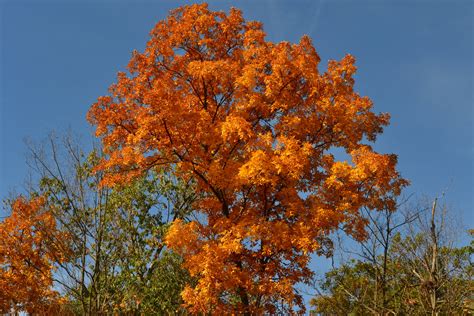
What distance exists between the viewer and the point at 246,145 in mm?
11789

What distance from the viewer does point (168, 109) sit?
11.7 metres

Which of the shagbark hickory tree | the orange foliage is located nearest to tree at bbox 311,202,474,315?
the shagbark hickory tree

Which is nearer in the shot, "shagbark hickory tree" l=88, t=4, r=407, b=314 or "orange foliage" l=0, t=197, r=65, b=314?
"shagbark hickory tree" l=88, t=4, r=407, b=314

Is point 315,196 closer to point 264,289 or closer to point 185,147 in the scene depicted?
point 264,289

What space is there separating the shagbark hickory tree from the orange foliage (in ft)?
22.8

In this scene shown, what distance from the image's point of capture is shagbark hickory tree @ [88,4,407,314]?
456 inches

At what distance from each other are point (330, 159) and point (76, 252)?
8.45m

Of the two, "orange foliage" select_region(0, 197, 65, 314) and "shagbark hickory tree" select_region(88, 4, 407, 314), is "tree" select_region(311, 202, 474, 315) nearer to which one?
"shagbark hickory tree" select_region(88, 4, 407, 314)

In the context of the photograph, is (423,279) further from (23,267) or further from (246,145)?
(23,267)

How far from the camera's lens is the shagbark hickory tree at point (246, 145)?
11.6m

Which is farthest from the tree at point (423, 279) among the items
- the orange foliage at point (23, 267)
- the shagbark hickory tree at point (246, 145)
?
the orange foliage at point (23, 267)

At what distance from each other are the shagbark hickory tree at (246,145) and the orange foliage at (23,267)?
273 inches

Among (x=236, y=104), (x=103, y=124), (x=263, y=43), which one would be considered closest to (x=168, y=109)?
(x=236, y=104)

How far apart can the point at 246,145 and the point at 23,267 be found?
491 inches
